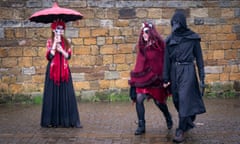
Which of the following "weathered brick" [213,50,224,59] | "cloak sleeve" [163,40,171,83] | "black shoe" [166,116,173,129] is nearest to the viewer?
"cloak sleeve" [163,40,171,83]

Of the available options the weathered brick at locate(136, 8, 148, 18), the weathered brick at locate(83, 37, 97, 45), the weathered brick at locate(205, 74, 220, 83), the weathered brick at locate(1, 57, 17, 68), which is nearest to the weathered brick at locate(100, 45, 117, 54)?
the weathered brick at locate(83, 37, 97, 45)

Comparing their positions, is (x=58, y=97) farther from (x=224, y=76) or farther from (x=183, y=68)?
(x=224, y=76)

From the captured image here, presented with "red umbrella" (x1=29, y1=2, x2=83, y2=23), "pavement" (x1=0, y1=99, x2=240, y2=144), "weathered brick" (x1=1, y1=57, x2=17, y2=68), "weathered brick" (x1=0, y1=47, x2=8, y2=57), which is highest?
"red umbrella" (x1=29, y1=2, x2=83, y2=23)

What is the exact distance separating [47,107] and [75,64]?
2.68 m

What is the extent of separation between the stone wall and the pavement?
0.64 metres

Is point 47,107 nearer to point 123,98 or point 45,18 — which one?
point 45,18

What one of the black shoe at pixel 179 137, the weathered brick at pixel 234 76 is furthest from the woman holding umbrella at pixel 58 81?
the weathered brick at pixel 234 76

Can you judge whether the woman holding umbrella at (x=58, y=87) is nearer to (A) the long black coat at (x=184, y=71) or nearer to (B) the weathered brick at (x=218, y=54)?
(A) the long black coat at (x=184, y=71)

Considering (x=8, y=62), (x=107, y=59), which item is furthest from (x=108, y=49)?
(x=8, y=62)

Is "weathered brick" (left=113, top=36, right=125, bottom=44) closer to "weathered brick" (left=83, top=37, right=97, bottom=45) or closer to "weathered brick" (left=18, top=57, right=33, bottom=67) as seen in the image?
"weathered brick" (left=83, top=37, right=97, bottom=45)

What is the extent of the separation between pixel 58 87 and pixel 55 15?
1210 mm

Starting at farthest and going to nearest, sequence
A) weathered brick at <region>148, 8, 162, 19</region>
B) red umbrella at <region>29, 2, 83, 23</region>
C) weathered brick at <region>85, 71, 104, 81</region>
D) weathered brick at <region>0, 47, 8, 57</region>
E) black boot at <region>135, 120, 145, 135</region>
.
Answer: weathered brick at <region>148, 8, 162, 19</region> < weathered brick at <region>85, 71, 104, 81</region> < weathered brick at <region>0, 47, 8, 57</region> < red umbrella at <region>29, 2, 83, 23</region> < black boot at <region>135, 120, 145, 135</region>

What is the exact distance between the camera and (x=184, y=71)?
746 centimetres

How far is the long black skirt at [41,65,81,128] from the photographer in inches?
334
